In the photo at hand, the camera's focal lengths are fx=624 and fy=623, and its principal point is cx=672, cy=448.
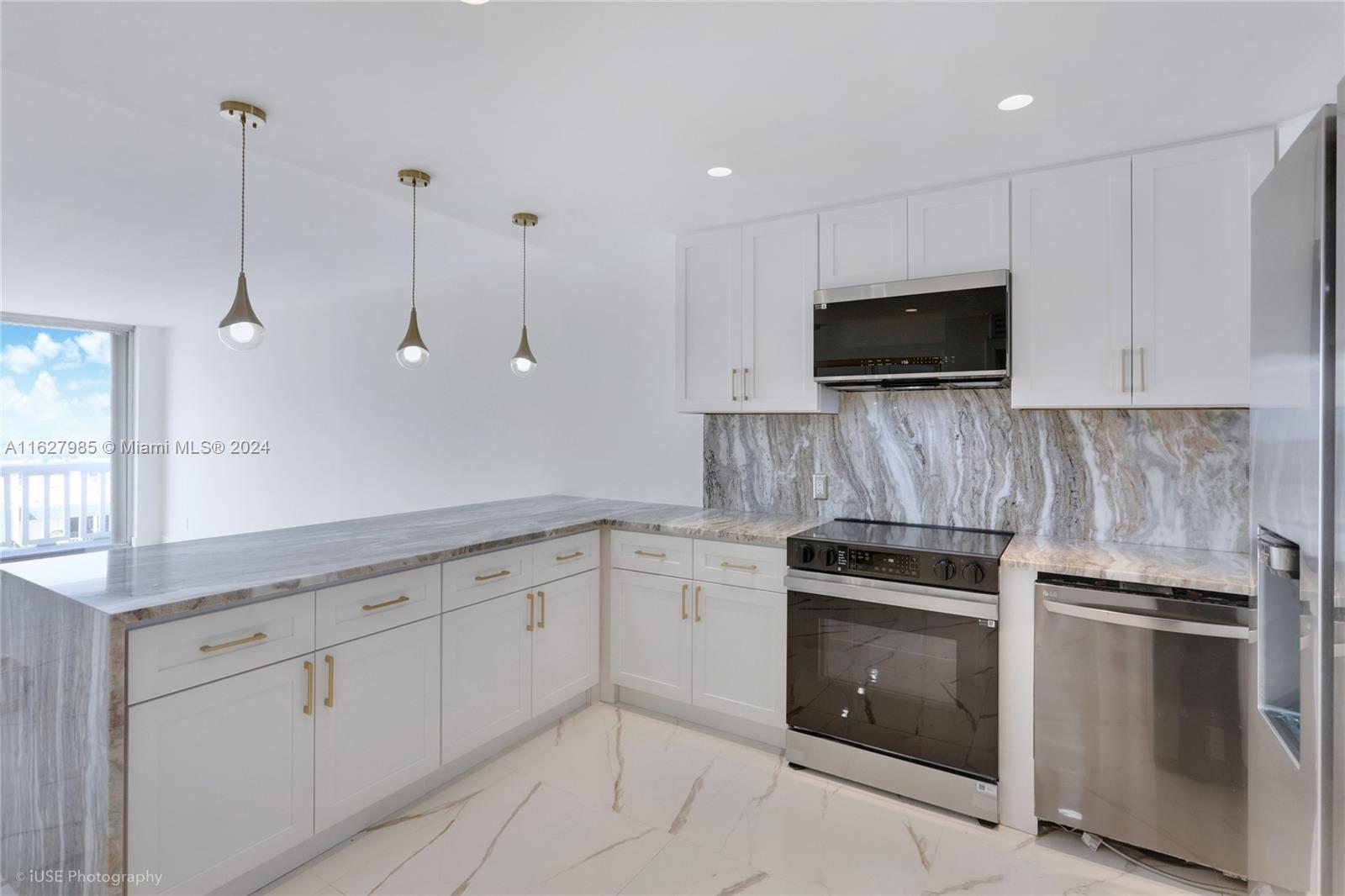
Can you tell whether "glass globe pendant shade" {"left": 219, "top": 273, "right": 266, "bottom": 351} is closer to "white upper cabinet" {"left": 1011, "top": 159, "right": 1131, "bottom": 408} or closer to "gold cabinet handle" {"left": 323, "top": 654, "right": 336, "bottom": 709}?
"gold cabinet handle" {"left": 323, "top": 654, "right": 336, "bottom": 709}

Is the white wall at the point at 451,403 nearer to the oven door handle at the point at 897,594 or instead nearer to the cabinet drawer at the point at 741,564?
the cabinet drawer at the point at 741,564

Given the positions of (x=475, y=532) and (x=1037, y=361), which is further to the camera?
(x=475, y=532)

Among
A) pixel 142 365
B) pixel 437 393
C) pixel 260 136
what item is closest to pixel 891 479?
pixel 260 136

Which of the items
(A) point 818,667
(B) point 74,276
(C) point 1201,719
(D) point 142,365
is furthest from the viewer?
(D) point 142,365

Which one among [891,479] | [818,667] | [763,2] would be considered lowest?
[818,667]

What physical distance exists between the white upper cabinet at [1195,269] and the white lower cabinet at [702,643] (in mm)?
1669

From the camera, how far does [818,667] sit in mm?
2535

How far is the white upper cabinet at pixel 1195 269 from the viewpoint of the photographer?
209 centimetres

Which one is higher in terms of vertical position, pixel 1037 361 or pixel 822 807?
pixel 1037 361

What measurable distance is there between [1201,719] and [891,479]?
139cm

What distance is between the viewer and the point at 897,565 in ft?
7.77

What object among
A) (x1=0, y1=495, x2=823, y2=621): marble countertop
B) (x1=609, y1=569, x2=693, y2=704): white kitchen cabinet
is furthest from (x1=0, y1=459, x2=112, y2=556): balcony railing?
(x1=609, y1=569, x2=693, y2=704): white kitchen cabinet

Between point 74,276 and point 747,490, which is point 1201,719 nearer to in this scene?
point 747,490

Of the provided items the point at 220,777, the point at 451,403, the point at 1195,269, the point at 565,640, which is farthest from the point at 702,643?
the point at 451,403
